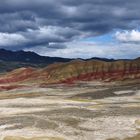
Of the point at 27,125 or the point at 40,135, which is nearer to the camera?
the point at 40,135

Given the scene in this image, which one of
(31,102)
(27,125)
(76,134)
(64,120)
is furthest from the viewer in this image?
(31,102)

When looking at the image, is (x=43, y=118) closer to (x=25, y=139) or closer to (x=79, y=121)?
(x=79, y=121)

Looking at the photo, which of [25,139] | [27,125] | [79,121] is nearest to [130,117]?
[79,121]

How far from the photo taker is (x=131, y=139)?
61.3 metres

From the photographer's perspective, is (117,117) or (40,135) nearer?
(40,135)

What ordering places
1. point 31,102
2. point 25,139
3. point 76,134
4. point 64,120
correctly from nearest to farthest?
point 25,139, point 76,134, point 64,120, point 31,102

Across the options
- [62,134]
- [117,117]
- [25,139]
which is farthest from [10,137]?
[117,117]

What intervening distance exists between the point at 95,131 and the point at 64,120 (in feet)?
30.1

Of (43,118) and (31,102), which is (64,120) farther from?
(31,102)

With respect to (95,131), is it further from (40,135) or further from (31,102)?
(31,102)

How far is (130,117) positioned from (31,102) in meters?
44.7

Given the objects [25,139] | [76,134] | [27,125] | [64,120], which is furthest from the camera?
[64,120]

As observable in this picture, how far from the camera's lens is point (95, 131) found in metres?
66.8

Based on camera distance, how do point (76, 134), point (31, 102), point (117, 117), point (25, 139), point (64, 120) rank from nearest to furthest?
point (25, 139)
point (76, 134)
point (64, 120)
point (117, 117)
point (31, 102)
